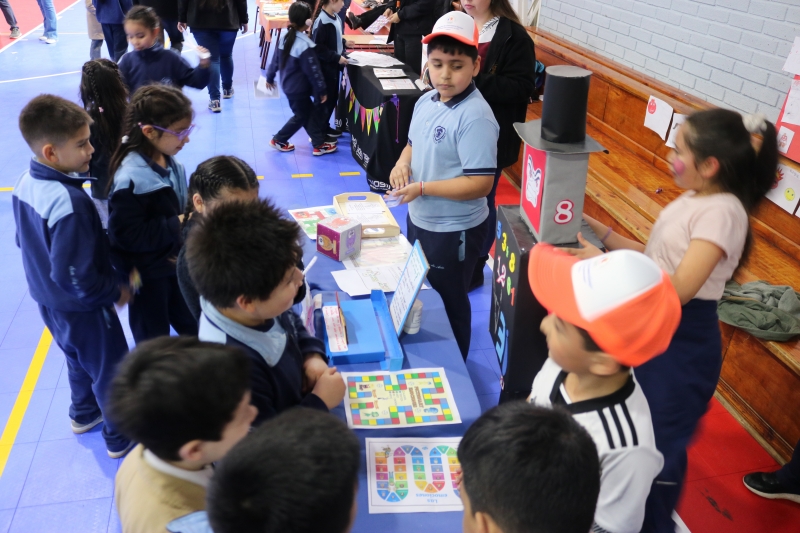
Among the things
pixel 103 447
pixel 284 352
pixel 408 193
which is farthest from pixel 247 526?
pixel 103 447

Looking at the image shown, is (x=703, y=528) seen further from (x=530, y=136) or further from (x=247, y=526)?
(x=247, y=526)

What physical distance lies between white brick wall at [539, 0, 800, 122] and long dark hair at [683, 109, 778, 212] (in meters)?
2.11

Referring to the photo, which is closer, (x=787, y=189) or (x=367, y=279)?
(x=367, y=279)

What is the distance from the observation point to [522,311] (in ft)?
7.22

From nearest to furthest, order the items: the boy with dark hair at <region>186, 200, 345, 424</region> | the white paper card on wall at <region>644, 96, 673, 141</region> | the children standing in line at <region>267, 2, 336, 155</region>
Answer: the boy with dark hair at <region>186, 200, 345, 424</region> < the white paper card on wall at <region>644, 96, 673, 141</region> < the children standing in line at <region>267, 2, 336, 155</region>

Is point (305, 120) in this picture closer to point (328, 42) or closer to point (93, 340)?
point (328, 42)

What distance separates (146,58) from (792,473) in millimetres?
4607

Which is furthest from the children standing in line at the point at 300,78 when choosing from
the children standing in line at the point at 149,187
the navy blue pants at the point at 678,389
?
the navy blue pants at the point at 678,389

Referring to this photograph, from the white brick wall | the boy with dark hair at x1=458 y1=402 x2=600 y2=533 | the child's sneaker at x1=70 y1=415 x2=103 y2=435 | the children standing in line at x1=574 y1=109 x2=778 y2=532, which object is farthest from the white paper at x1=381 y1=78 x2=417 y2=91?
the boy with dark hair at x1=458 y1=402 x2=600 y2=533

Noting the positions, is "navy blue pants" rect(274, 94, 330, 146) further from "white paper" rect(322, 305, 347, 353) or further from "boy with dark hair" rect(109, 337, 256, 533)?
"boy with dark hair" rect(109, 337, 256, 533)

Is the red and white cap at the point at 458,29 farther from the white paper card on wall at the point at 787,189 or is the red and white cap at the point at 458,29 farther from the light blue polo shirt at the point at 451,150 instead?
the white paper card on wall at the point at 787,189

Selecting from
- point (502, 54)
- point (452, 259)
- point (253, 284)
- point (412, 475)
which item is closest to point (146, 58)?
point (502, 54)

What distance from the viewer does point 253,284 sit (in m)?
1.55

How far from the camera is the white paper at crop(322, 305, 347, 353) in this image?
7.16 feet
